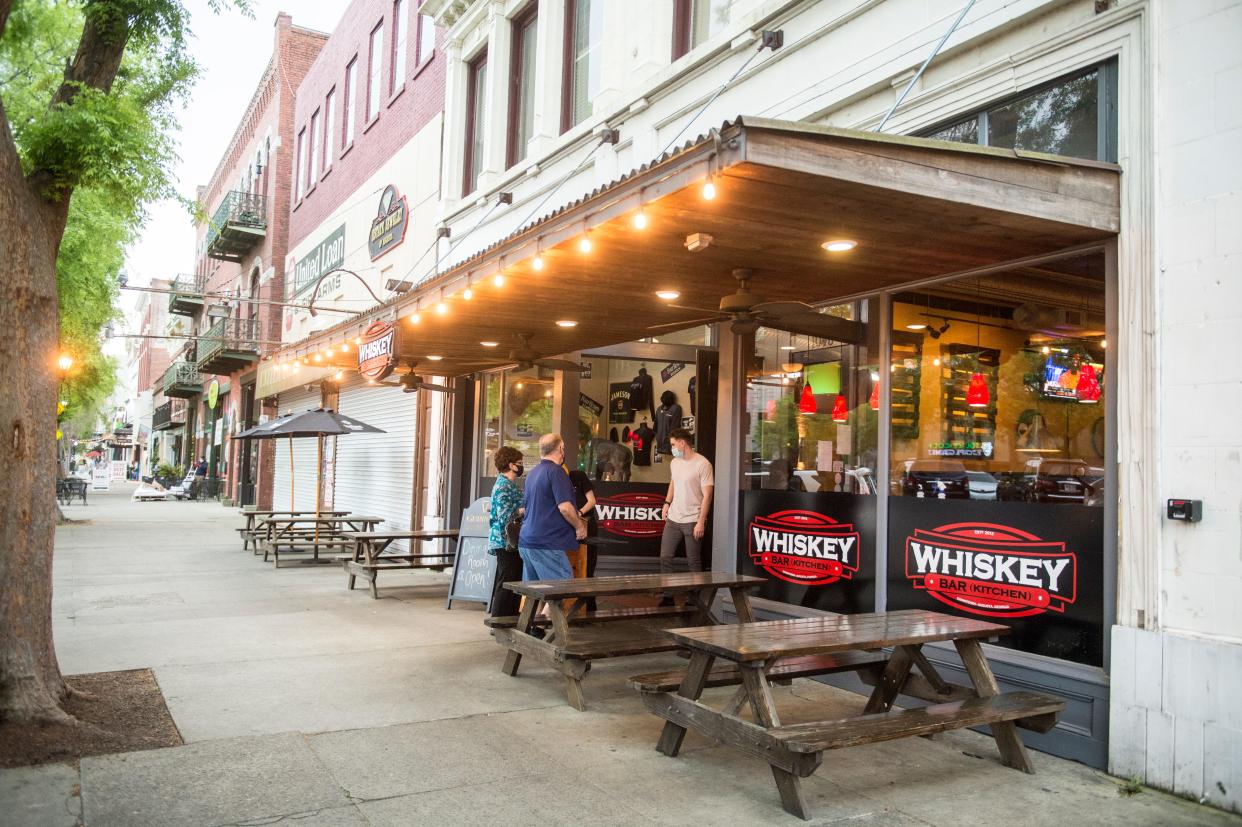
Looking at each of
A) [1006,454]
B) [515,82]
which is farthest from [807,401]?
[515,82]

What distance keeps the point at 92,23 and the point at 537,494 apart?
4.62 m

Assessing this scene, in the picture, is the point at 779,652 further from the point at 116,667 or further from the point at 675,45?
the point at 675,45

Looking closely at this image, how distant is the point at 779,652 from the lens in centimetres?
457

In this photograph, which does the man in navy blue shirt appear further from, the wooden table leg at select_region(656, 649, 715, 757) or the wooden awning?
the wooden table leg at select_region(656, 649, 715, 757)

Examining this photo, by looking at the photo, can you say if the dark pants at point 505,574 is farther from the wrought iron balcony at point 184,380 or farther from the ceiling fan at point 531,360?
the wrought iron balcony at point 184,380

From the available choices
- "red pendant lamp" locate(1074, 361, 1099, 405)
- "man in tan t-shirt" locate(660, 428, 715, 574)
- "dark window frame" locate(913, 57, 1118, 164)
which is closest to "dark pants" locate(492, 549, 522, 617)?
"man in tan t-shirt" locate(660, 428, 715, 574)

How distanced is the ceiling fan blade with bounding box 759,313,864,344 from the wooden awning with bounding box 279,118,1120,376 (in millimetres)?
218

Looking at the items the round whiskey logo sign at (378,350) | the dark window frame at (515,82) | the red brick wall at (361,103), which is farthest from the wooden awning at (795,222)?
the red brick wall at (361,103)

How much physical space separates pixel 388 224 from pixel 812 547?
525 inches

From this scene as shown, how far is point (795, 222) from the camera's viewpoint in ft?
17.9

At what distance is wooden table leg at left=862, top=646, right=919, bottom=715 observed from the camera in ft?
18.4

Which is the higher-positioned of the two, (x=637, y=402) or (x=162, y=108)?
(x=162, y=108)

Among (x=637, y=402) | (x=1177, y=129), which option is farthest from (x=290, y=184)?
(x=1177, y=129)

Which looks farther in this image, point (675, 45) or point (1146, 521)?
point (675, 45)
